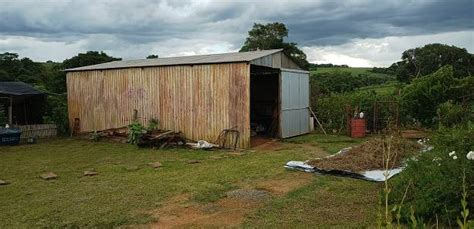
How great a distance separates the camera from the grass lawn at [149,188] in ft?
19.8

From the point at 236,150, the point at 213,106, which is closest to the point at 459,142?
the point at 236,150

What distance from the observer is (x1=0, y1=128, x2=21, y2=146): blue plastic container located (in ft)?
48.9

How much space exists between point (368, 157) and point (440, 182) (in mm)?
3891

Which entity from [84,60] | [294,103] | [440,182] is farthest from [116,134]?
[84,60]

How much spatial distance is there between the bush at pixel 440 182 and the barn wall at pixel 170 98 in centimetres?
732

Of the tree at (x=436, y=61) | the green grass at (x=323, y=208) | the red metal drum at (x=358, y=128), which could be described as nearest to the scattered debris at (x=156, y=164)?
the green grass at (x=323, y=208)

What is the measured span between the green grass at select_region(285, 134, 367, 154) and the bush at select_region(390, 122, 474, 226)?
19.3ft

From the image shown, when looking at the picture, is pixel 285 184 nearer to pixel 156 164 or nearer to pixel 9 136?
pixel 156 164

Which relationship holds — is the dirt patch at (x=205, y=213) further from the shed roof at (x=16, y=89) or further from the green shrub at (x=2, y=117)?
the green shrub at (x=2, y=117)

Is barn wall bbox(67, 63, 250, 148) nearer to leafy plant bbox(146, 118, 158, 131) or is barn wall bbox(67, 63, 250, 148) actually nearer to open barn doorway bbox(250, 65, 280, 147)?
leafy plant bbox(146, 118, 158, 131)

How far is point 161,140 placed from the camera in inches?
539

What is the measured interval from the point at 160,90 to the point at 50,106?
7308 mm

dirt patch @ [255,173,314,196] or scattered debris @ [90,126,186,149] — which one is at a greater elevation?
scattered debris @ [90,126,186,149]

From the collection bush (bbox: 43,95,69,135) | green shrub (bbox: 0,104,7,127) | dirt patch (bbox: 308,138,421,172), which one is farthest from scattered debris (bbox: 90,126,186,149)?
green shrub (bbox: 0,104,7,127)
